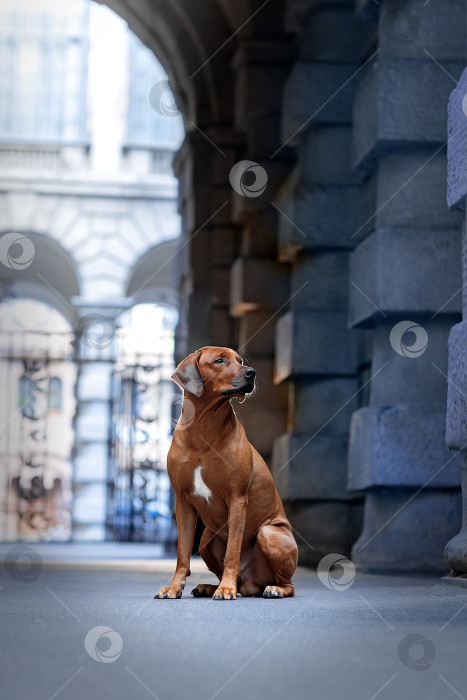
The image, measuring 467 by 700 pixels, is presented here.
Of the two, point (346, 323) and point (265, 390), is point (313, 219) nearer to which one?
point (346, 323)

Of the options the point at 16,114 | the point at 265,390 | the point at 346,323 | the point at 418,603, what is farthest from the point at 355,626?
the point at 16,114

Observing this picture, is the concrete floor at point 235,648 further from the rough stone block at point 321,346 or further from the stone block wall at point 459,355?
the rough stone block at point 321,346

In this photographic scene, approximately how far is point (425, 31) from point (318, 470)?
3627 millimetres

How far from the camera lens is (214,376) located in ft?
17.3

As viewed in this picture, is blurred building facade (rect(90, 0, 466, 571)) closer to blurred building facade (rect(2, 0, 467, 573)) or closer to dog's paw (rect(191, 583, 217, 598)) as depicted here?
blurred building facade (rect(2, 0, 467, 573))

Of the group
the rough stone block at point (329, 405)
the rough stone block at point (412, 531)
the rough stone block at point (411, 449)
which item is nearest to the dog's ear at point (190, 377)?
the rough stone block at point (411, 449)

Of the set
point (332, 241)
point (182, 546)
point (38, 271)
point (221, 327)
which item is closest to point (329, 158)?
point (332, 241)

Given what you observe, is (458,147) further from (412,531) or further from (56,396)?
(56,396)

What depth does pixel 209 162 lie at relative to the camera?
12.5 metres

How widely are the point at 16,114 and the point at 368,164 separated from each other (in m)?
18.5

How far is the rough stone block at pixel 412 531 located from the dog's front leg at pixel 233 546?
2.58 meters

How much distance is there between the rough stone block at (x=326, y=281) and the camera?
9438mm

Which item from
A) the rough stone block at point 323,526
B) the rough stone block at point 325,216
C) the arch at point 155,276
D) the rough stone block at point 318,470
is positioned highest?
the arch at point 155,276

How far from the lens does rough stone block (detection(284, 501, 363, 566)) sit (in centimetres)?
912
